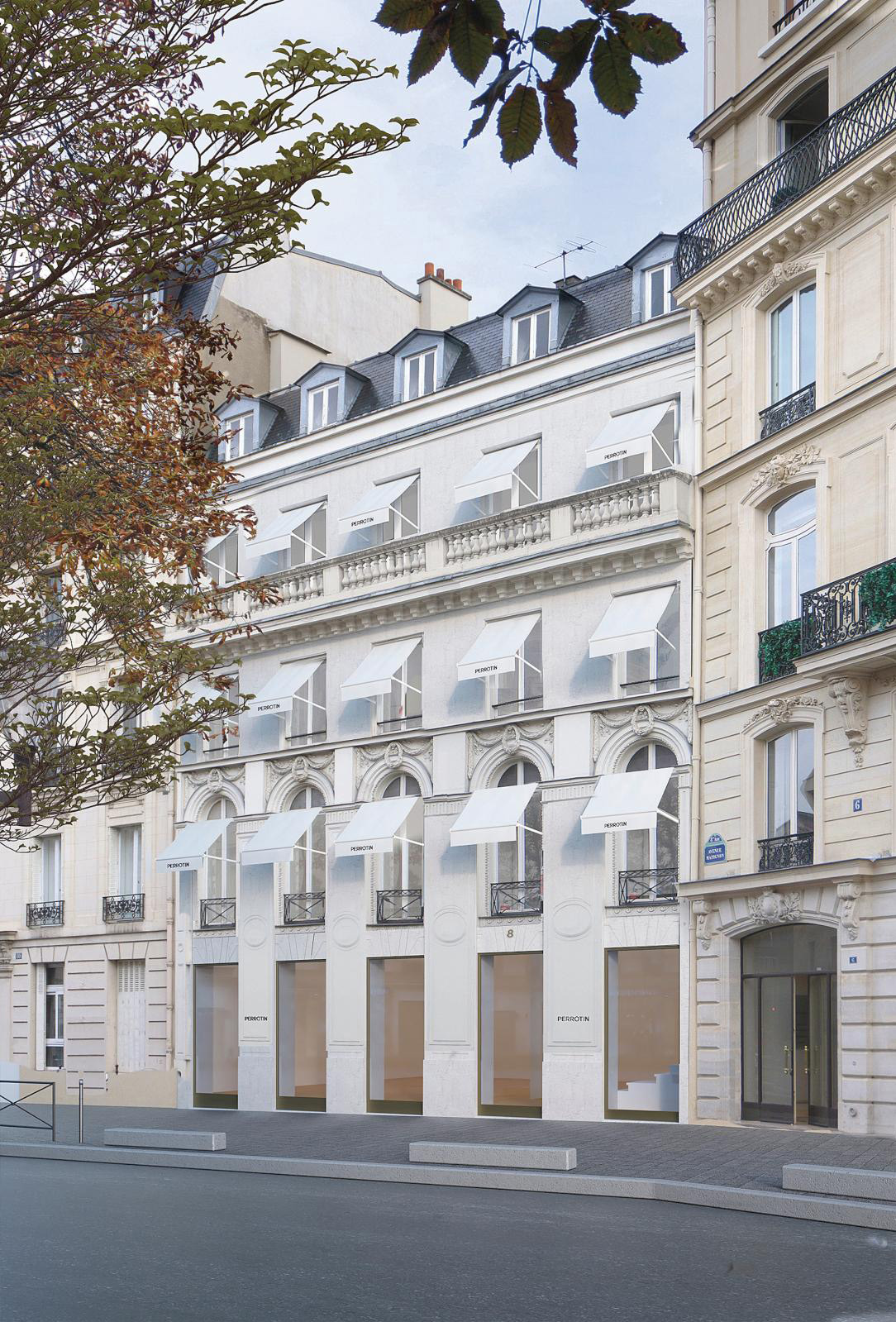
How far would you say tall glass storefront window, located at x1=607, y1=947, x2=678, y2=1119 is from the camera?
25.4 metres

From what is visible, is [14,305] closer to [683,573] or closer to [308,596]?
[683,573]

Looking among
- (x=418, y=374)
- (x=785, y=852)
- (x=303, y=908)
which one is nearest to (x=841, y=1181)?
(x=785, y=852)

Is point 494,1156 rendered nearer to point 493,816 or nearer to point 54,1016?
point 493,816

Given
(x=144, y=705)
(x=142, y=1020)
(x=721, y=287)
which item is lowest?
(x=142, y=1020)

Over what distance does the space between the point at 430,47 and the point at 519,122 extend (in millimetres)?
337

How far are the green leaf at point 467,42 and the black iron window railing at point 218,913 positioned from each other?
1146 inches

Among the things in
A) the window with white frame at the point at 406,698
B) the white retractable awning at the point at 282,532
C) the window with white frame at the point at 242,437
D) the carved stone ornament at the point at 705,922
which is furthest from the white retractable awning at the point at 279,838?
the carved stone ornament at the point at 705,922

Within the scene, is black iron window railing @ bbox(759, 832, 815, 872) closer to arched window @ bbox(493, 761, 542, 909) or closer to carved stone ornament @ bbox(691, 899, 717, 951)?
carved stone ornament @ bbox(691, 899, 717, 951)

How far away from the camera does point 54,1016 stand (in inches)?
1479

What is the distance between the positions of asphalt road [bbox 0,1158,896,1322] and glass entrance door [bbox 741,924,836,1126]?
7.25 m

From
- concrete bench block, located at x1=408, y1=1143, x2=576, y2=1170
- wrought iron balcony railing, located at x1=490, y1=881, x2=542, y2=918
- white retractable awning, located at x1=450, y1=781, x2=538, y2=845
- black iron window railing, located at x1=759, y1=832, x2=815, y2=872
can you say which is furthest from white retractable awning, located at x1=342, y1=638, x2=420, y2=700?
concrete bench block, located at x1=408, y1=1143, x2=576, y2=1170

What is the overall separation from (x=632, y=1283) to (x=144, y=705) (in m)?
7.10

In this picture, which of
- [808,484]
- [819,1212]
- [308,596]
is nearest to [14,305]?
[819,1212]

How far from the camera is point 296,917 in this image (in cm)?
3153
